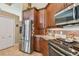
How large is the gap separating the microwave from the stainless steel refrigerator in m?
0.41

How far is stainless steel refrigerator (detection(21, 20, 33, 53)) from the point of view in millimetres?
1686

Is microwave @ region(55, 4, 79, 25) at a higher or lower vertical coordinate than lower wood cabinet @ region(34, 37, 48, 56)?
higher

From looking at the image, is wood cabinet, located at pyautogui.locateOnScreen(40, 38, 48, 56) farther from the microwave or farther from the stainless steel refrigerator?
the microwave

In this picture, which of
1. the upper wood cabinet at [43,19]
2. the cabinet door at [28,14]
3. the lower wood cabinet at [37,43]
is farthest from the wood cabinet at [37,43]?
the cabinet door at [28,14]

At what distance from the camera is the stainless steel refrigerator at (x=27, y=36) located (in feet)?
5.53

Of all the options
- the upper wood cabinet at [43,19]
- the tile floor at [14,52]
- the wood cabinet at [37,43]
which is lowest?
the tile floor at [14,52]

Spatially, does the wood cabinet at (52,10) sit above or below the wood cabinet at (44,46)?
above

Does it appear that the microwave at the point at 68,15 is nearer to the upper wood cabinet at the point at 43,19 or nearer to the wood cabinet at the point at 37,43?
the upper wood cabinet at the point at 43,19

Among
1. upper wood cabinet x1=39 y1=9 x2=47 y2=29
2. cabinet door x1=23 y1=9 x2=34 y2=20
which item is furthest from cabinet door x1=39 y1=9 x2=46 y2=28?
cabinet door x1=23 y1=9 x2=34 y2=20

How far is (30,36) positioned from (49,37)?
0.90 feet

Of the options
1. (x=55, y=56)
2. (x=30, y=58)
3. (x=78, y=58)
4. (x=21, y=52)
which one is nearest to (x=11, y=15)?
(x=21, y=52)

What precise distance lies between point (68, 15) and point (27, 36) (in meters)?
0.64

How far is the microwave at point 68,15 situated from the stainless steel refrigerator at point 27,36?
0.41 metres

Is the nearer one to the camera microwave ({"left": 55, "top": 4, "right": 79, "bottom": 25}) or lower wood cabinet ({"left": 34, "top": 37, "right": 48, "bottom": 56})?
microwave ({"left": 55, "top": 4, "right": 79, "bottom": 25})
